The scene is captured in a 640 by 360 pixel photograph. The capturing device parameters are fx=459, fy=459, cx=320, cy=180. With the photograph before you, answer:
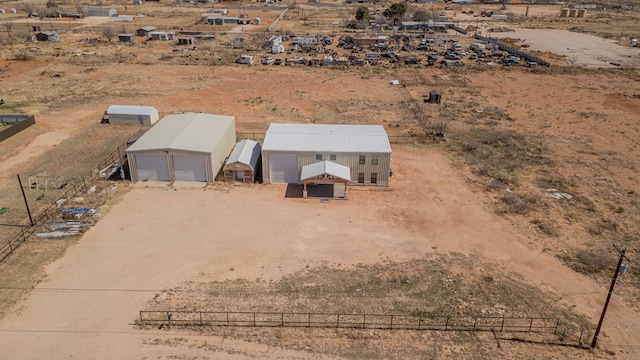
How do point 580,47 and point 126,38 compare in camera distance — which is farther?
point 580,47

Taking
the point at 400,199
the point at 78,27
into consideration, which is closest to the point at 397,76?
the point at 400,199

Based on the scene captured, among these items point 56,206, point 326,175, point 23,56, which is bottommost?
point 56,206

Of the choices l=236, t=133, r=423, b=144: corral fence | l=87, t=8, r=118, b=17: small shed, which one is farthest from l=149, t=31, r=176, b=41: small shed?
l=236, t=133, r=423, b=144: corral fence

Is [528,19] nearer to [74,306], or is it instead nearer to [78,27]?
[78,27]

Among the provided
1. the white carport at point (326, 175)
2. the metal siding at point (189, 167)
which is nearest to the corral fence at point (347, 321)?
the white carport at point (326, 175)

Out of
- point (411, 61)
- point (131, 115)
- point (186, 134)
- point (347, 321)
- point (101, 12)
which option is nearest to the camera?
point (347, 321)

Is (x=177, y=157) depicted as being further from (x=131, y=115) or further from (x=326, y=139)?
(x=131, y=115)

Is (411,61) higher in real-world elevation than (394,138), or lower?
higher

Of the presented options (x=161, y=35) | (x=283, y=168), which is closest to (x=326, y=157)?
(x=283, y=168)
